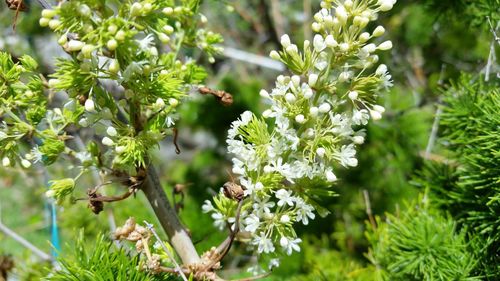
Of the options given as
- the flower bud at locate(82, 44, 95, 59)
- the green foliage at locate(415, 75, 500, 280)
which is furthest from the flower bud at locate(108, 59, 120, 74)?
the green foliage at locate(415, 75, 500, 280)

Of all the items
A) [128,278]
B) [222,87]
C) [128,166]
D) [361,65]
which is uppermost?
[361,65]

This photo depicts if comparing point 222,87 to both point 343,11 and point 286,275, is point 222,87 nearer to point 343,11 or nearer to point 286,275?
point 286,275

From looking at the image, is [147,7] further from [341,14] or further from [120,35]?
[341,14]

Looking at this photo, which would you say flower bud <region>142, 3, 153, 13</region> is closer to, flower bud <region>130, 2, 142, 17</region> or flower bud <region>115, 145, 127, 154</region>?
flower bud <region>130, 2, 142, 17</region>

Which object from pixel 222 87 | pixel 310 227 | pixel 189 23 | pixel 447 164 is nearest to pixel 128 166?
pixel 189 23

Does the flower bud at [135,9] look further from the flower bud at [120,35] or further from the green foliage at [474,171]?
the green foliage at [474,171]

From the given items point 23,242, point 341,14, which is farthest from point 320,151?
point 23,242
